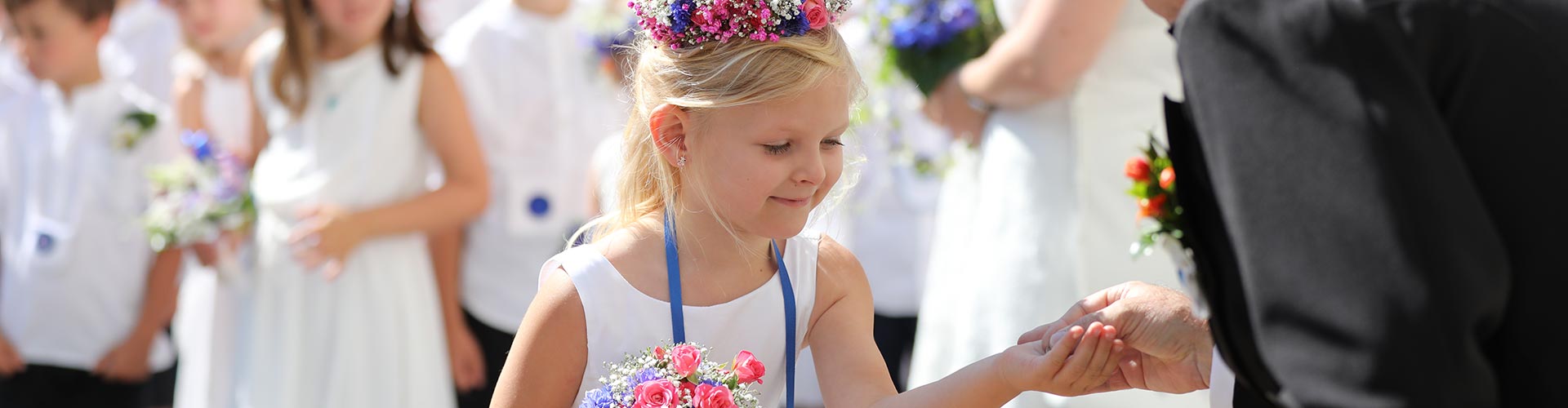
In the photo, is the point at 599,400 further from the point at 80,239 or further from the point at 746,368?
the point at 80,239

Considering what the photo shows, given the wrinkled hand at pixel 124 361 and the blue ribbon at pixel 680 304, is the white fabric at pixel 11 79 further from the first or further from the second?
the blue ribbon at pixel 680 304

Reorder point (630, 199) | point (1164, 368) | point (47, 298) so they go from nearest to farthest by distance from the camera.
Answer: point (1164, 368) < point (630, 199) < point (47, 298)

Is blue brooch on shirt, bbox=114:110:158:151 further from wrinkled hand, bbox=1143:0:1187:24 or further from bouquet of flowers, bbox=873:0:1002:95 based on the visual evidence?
wrinkled hand, bbox=1143:0:1187:24

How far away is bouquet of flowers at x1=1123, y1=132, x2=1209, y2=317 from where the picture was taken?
1.67 meters

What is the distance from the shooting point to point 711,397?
2197 millimetres

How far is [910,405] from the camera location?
2307 millimetres

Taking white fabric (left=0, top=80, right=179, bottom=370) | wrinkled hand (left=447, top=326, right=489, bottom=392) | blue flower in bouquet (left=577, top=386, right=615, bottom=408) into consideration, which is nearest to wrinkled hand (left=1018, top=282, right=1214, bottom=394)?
blue flower in bouquet (left=577, top=386, right=615, bottom=408)

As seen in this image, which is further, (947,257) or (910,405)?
(947,257)

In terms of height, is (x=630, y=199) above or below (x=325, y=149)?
above

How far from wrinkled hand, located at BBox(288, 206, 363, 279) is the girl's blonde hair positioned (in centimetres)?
194

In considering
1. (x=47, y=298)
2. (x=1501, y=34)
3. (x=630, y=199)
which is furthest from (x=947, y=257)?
(x=47, y=298)

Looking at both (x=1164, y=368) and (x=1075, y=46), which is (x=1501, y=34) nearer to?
(x=1164, y=368)

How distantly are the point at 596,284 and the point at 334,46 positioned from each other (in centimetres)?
251

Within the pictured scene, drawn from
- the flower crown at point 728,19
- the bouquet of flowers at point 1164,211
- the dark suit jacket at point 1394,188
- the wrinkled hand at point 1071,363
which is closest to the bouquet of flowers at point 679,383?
the wrinkled hand at point 1071,363
